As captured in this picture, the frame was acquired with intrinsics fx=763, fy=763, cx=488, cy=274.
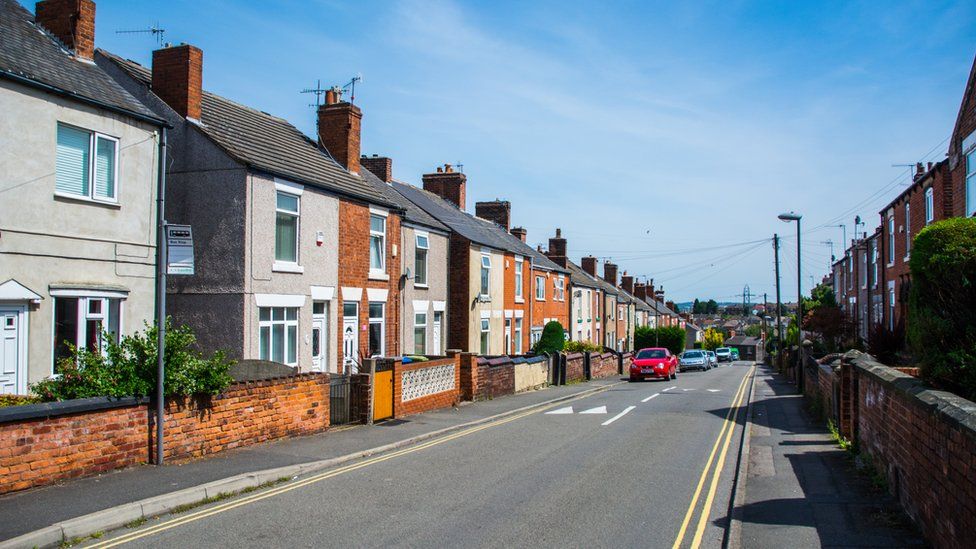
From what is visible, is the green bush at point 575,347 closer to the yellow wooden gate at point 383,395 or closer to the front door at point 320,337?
the front door at point 320,337

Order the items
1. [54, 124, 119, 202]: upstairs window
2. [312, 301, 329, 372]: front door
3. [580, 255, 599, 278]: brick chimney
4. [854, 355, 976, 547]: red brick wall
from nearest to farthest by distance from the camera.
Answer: [854, 355, 976, 547]: red brick wall < [54, 124, 119, 202]: upstairs window < [312, 301, 329, 372]: front door < [580, 255, 599, 278]: brick chimney

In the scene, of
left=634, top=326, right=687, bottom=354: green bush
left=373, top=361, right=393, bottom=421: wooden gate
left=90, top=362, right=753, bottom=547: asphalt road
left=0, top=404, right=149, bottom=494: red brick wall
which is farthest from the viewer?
left=634, top=326, right=687, bottom=354: green bush

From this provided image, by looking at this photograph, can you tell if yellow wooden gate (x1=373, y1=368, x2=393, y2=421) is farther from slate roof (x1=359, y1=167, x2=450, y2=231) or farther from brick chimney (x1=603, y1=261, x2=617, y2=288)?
brick chimney (x1=603, y1=261, x2=617, y2=288)

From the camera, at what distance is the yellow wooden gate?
53.9 feet

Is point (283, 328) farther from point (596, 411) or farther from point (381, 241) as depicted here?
point (596, 411)

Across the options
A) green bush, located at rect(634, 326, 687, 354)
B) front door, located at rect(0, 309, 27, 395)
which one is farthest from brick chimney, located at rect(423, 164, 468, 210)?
green bush, located at rect(634, 326, 687, 354)

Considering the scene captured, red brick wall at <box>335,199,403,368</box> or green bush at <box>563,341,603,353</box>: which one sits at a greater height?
red brick wall at <box>335,199,403,368</box>

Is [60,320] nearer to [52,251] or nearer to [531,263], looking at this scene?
[52,251]

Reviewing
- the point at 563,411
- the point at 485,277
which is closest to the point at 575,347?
the point at 485,277

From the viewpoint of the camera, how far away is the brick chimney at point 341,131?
23.8 meters

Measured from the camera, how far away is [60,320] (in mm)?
13891

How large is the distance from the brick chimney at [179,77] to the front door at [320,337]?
5.56 m

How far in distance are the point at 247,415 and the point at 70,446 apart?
11.0 feet

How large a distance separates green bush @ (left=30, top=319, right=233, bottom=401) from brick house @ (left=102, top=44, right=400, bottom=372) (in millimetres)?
5269
